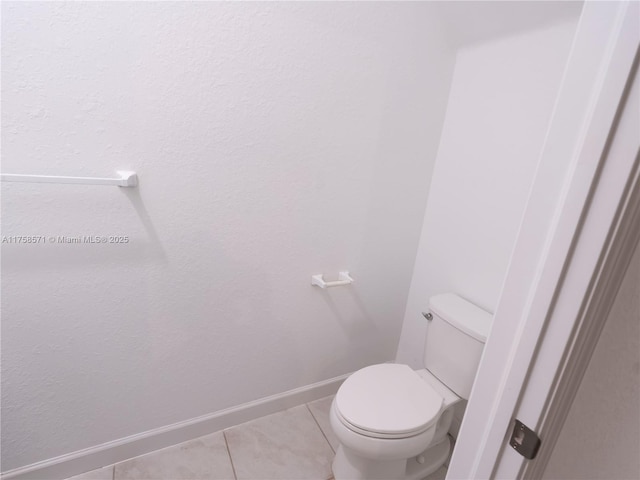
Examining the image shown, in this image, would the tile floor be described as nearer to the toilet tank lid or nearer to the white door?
the toilet tank lid

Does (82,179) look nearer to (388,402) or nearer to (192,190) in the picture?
(192,190)

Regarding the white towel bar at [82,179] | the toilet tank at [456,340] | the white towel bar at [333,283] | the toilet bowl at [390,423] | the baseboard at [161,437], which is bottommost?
the baseboard at [161,437]

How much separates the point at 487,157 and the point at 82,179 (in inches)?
59.6

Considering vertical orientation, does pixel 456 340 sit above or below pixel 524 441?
below

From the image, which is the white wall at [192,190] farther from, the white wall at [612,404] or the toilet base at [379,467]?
the white wall at [612,404]

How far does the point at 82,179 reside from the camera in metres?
0.94

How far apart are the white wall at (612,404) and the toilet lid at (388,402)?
0.64 meters

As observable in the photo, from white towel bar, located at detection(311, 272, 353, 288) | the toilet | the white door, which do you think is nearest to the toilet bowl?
the toilet

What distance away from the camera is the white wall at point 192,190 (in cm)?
92

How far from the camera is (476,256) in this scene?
4.69 ft

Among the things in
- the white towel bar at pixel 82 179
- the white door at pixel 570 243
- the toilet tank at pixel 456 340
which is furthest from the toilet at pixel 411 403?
the white towel bar at pixel 82 179

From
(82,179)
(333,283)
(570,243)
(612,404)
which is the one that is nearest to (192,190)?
(82,179)

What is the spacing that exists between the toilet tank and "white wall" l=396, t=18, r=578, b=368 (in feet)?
0.35

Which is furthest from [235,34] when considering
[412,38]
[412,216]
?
[412,216]
